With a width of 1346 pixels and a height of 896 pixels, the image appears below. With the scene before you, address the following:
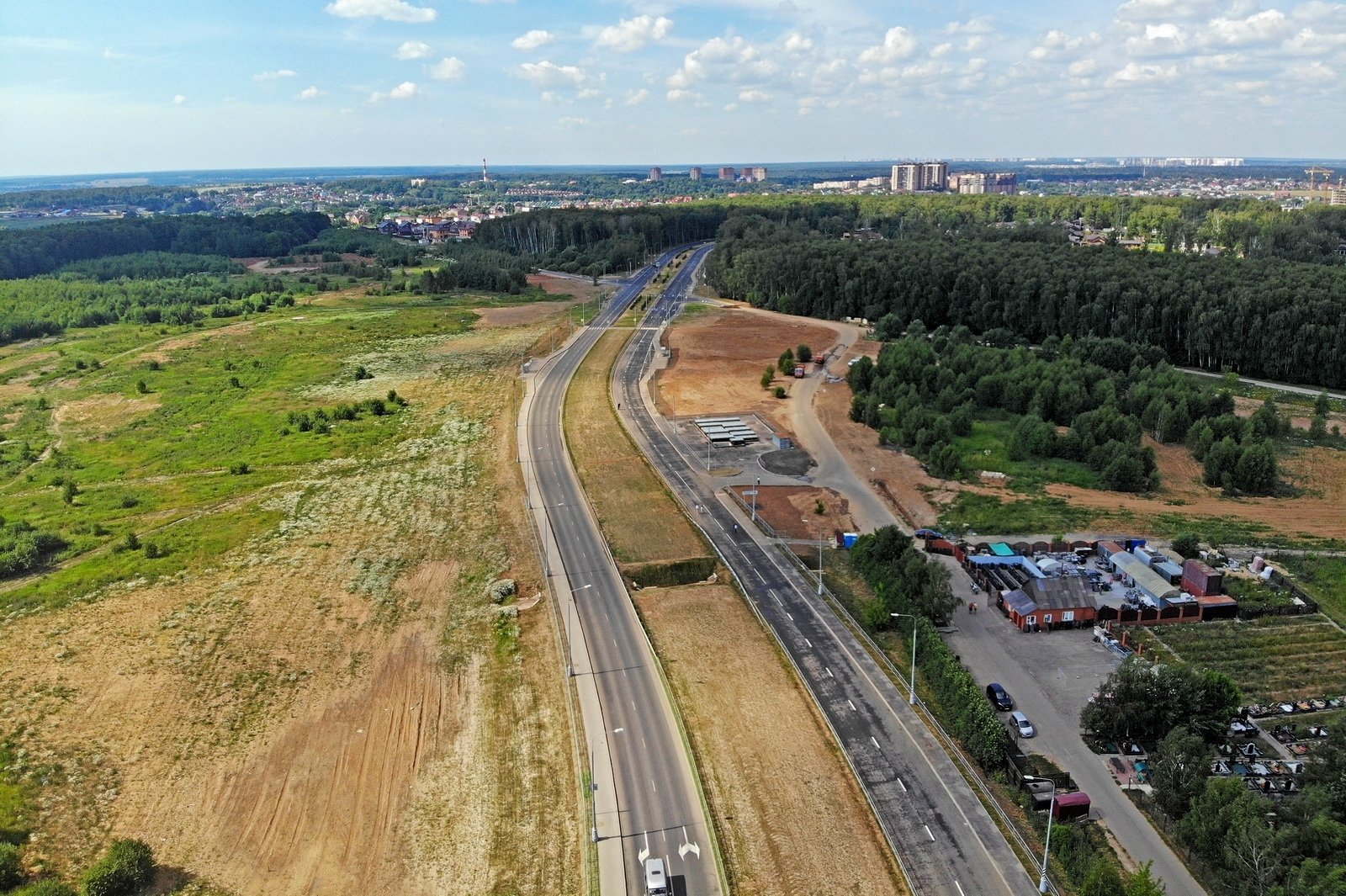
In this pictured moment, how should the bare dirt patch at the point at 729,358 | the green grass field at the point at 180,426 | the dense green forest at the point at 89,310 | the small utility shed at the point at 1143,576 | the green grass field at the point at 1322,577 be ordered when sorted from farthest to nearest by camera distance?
the dense green forest at the point at 89,310 → the bare dirt patch at the point at 729,358 → the green grass field at the point at 180,426 → the green grass field at the point at 1322,577 → the small utility shed at the point at 1143,576

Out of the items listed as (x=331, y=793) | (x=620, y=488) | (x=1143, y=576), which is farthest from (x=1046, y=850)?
(x=620, y=488)

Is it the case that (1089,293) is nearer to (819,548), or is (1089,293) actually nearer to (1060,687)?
(819,548)

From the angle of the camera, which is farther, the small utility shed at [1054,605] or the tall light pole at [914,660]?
the small utility shed at [1054,605]

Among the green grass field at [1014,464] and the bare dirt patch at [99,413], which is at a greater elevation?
the bare dirt patch at [99,413]

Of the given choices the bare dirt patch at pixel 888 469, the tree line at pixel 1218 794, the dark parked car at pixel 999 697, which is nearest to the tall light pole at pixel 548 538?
the bare dirt patch at pixel 888 469

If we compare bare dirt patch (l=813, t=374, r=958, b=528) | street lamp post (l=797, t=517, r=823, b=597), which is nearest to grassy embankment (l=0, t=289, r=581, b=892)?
street lamp post (l=797, t=517, r=823, b=597)

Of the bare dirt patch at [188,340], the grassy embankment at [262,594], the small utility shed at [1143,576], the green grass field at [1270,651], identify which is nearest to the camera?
the grassy embankment at [262,594]

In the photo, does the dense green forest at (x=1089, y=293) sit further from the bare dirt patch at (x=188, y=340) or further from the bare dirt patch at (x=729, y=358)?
the bare dirt patch at (x=188, y=340)

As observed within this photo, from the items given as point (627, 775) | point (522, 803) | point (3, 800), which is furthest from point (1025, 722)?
point (3, 800)
